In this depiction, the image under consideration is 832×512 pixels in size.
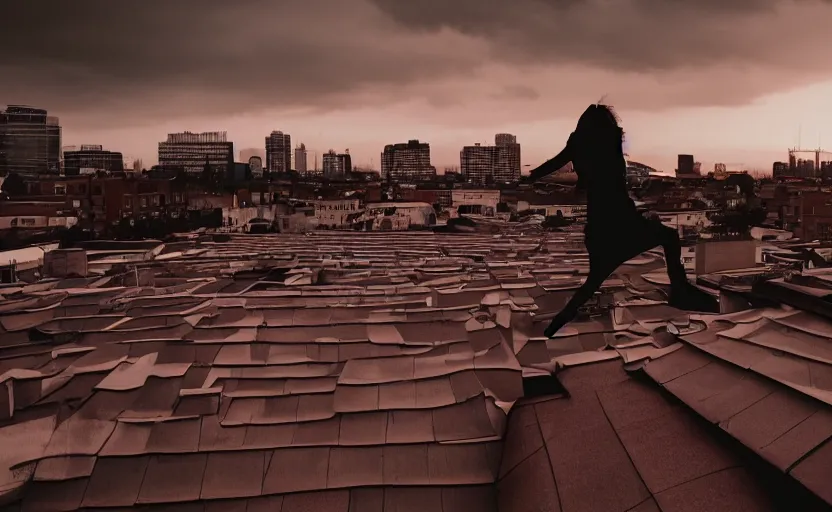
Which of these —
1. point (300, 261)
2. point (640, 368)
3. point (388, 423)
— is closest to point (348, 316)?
point (388, 423)

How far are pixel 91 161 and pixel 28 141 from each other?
29.2ft

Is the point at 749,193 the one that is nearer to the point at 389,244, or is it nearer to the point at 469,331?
the point at 389,244

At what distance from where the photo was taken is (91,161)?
3250cm

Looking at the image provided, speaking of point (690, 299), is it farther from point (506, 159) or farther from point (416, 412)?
point (506, 159)

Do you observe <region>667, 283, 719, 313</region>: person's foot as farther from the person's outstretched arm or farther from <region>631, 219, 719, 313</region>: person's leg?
the person's outstretched arm

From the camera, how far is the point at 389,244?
54.5ft

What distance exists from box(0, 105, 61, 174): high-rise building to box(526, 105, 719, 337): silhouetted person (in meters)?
20.9

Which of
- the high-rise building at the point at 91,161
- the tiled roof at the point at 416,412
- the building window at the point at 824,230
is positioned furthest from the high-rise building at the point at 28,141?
the building window at the point at 824,230

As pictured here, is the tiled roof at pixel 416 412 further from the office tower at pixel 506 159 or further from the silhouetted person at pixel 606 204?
the office tower at pixel 506 159

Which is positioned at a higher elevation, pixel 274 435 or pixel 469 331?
pixel 469 331

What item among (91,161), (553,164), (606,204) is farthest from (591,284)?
(91,161)

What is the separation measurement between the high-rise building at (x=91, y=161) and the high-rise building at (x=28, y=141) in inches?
87.2

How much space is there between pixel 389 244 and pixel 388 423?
12.7 metres

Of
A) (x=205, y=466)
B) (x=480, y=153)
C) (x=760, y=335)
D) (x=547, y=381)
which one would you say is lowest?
(x=205, y=466)
